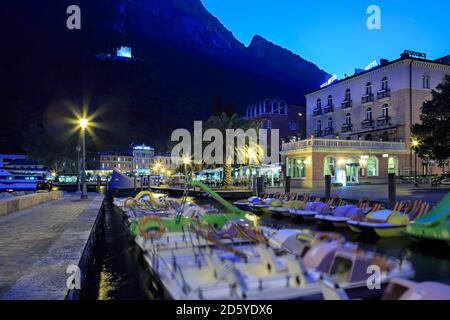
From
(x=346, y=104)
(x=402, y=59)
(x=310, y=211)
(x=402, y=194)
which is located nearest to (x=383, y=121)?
(x=346, y=104)

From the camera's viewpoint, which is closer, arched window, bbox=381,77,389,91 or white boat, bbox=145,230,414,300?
white boat, bbox=145,230,414,300

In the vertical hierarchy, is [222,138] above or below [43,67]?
below

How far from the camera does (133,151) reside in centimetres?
15162

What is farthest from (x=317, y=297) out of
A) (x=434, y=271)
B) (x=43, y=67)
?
(x=43, y=67)

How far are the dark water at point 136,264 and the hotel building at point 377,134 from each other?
2362cm

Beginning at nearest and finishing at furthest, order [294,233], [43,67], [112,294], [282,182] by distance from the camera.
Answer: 1. [112,294]
2. [294,233]
3. [282,182]
4. [43,67]

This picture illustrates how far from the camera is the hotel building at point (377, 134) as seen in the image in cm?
4041

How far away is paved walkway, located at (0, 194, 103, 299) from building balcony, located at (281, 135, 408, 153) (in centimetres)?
2937

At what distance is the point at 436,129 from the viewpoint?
3052 cm

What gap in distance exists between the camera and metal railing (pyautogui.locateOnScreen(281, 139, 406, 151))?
3988 centimetres

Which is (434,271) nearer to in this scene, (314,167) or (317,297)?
(317,297)

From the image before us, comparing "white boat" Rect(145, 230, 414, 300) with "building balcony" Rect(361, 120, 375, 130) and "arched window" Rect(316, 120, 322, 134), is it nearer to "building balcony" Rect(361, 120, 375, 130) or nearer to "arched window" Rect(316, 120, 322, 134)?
"building balcony" Rect(361, 120, 375, 130)

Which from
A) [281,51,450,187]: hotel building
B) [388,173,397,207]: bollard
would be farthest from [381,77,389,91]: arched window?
[388,173,397,207]: bollard

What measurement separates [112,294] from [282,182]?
41.2 meters
